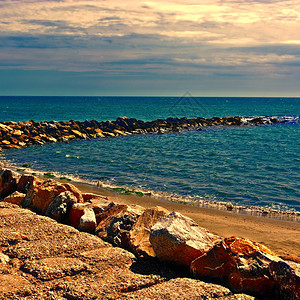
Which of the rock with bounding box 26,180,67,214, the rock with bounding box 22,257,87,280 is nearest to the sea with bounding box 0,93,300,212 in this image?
the rock with bounding box 26,180,67,214

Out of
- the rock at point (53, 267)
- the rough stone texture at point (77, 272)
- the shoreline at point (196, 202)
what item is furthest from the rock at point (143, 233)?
the shoreline at point (196, 202)

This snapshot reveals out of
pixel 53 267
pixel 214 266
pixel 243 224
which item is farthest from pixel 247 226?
pixel 53 267

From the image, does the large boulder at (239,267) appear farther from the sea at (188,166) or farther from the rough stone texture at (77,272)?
the sea at (188,166)

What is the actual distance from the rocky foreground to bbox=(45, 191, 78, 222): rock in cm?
64

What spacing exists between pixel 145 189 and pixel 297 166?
40.4 feet

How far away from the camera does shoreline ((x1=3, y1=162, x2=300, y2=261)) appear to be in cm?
1080

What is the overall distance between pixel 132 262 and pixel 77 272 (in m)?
1.21

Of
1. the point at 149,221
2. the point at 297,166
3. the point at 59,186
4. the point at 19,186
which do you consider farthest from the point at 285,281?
the point at 297,166

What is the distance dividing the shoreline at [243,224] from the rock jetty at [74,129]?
2078 cm

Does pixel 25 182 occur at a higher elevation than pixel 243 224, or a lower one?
higher

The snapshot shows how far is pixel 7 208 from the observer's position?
401 inches

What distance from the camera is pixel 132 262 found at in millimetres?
7172

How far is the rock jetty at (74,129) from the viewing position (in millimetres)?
34688

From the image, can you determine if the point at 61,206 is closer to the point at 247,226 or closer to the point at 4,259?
the point at 4,259
